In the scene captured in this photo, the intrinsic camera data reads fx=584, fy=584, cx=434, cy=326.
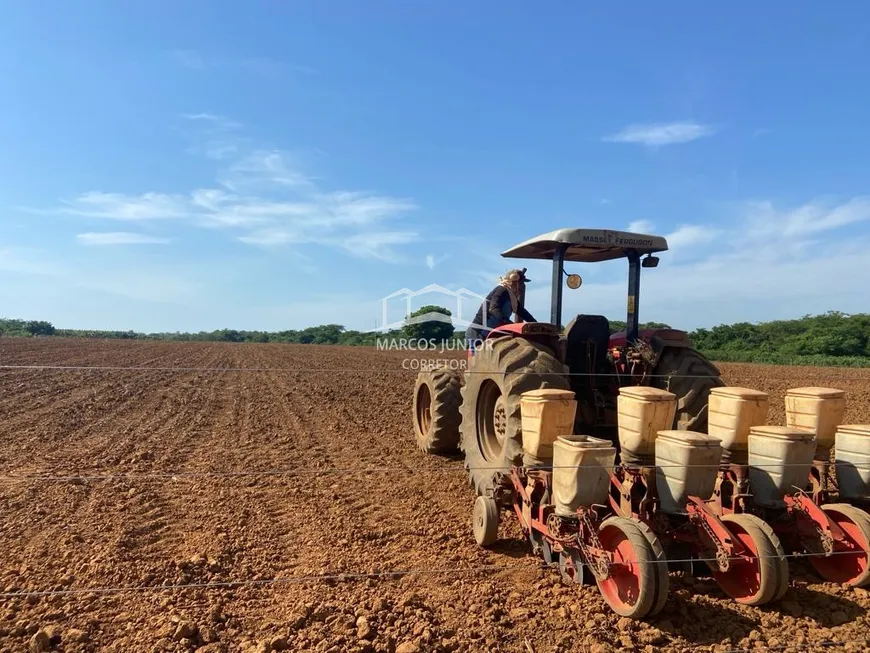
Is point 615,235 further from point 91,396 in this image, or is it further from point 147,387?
point 147,387

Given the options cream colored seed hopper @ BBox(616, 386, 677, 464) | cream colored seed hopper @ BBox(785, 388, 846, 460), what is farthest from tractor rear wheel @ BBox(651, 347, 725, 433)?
cream colored seed hopper @ BBox(616, 386, 677, 464)

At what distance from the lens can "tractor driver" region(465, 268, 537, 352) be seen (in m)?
5.83

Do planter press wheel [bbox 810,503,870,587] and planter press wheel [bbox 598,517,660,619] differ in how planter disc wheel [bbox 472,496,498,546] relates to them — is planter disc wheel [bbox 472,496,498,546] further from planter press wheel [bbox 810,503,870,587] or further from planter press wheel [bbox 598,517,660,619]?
planter press wheel [bbox 810,503,870,587]

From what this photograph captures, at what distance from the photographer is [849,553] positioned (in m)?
3.26

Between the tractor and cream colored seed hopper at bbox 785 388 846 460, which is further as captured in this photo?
the tractor

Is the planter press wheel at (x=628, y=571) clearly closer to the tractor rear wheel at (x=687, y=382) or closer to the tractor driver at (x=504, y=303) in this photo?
the tractor rear wheel at (x=687, y=382)

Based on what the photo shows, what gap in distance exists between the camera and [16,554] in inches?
150

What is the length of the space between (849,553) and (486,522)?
2091 mm

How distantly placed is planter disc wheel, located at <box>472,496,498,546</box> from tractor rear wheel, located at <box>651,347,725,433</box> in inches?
70.4

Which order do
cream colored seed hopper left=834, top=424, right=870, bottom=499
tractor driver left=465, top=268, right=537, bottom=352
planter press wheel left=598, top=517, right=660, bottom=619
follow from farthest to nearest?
tractor driver left=465, top=268, right=537, bottom=352 < cream colored seed hopper left=834, top=424, right=870, bottom=499 < planter press wheel left=598, top=517, right=660, bottom=619

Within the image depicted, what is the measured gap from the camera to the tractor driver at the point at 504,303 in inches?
230

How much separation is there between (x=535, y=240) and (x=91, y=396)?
9916mm

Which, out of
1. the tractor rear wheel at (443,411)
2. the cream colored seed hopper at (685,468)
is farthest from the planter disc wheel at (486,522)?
the tractor rear wheel at (443,411)

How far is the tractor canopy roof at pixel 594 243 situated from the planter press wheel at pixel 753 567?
8.48 feet
